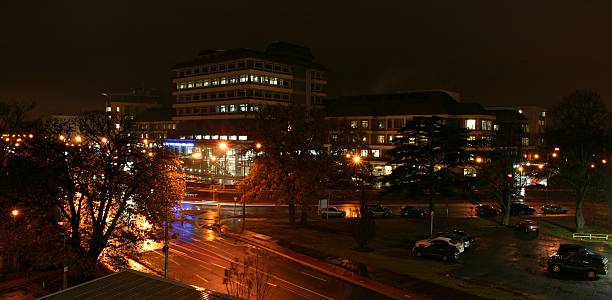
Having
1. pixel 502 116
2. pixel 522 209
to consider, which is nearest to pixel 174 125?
pixel 502 116

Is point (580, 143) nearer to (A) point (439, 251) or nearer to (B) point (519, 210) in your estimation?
(B) point (519, 210)

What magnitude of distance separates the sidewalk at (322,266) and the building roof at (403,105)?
2234 inches

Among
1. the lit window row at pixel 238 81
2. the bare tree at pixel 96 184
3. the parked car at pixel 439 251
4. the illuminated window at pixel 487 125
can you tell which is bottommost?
the parked car at pixel 439 251

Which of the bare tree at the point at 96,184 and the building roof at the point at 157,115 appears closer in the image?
the bare tree at the point at 96,184

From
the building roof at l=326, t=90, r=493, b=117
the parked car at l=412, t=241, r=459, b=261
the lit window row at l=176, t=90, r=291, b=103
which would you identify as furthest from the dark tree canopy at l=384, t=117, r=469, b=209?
the lit window row at l=176, t=90, r=291, b=103

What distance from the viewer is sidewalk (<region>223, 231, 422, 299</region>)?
3122cm

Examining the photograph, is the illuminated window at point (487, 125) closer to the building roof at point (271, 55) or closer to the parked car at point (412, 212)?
the parked car at point (412, 212)

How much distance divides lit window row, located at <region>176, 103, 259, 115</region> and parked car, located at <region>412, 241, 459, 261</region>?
67764 millimetres

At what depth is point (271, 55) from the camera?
11075cm

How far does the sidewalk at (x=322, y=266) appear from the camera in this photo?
31.2 metres

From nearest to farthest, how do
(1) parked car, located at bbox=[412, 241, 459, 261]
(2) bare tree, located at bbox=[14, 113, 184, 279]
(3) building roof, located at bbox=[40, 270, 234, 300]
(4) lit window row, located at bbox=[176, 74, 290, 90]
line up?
(3) building roof, located at bbox=[40, 270, 234, 300]
(2) bare tree, located at bbox=[14, 113, 184, 279]
(1) parked car, located at bbox=[412, 241, 459, 261]
(4) lit window row, located at bbox=[176, 74, 290, 90]

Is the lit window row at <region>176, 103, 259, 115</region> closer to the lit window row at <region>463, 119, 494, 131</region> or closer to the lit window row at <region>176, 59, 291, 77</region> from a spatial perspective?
the lit window row at <region>176, 59, 291, 77</region>

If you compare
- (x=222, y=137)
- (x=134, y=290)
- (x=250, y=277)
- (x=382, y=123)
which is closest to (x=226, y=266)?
(x=250, y=277)

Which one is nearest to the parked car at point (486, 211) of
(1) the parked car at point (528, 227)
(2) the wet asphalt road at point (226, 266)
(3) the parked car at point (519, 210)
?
(3) the parked car at point (519, 210)
